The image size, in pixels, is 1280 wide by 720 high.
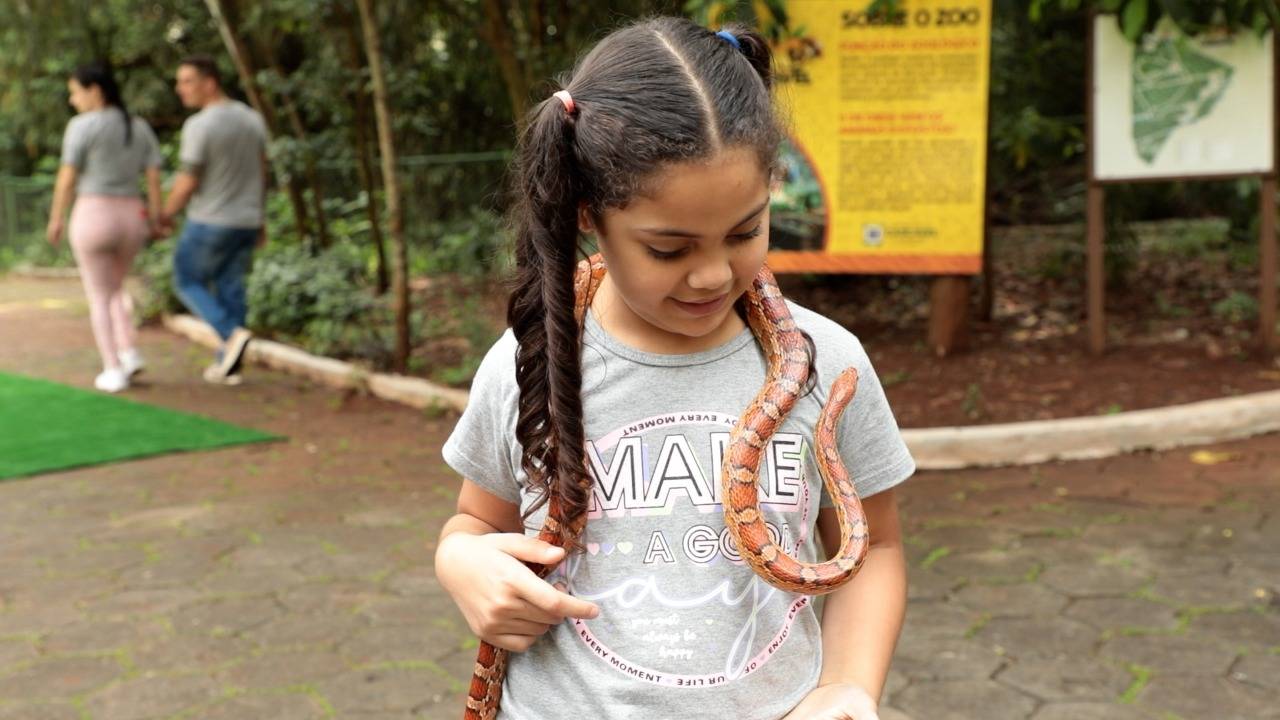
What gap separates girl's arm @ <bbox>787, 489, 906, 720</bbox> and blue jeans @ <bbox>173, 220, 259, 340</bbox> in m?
7.94

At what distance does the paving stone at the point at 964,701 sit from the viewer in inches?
145

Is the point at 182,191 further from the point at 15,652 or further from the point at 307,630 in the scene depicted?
the point at 307,630

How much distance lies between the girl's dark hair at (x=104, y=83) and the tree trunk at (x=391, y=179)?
193 cm

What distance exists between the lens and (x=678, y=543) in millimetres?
1704

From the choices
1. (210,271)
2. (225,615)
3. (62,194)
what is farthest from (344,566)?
(62,194)

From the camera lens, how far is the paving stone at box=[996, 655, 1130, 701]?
12.4 feet

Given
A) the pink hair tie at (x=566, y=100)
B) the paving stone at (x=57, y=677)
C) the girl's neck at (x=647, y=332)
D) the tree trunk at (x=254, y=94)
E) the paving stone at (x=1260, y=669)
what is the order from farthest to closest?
the tree trunk at (x=254, y=94)
the paving stone at (x=57, y=677)
the paving stone at (x=1260, y=669)
the girl's neck at (x=647, y=332)
the pink hair tie at (x=566, y=100)

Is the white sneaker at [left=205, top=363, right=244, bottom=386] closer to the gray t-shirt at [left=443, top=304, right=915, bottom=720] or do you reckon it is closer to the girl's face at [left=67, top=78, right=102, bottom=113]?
the girl's face at [left=67, top=78, right=102, bottom=113]

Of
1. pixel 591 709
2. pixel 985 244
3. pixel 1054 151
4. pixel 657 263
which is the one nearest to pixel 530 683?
pixel 591 709

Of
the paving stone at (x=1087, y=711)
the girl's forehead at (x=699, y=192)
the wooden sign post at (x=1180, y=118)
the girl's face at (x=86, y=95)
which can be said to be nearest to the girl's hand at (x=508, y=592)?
the girl's forehead at (x=699, y=192)

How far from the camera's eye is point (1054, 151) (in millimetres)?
10852

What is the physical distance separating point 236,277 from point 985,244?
18.0 ft

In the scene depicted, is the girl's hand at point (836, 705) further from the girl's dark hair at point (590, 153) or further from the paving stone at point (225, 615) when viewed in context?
the paving stone at point (225, 615)

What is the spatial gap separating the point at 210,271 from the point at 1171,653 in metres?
7.31
